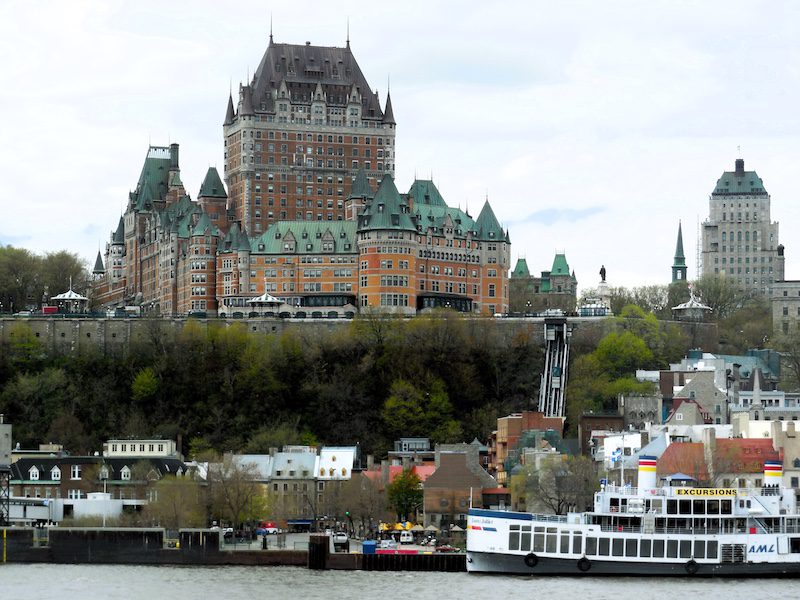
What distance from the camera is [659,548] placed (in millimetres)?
140500

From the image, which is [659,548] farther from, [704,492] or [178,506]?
[178,506]

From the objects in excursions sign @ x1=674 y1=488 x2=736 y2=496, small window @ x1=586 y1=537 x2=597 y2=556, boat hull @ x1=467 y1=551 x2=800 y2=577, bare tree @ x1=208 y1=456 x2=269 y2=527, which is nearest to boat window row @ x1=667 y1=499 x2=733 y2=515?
excursions sign @ x1=674 y1=488 x2=736 y2=496

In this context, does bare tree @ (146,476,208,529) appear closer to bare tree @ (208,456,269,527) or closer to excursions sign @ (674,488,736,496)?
bare tree @ (208,456,269,527)

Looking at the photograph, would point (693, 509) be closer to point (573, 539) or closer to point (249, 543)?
point (573, 539)

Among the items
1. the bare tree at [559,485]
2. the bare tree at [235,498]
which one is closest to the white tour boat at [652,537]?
the bare tree at [559,485]

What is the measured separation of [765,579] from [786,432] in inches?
1254

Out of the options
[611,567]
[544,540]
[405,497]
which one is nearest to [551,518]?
[544,540]

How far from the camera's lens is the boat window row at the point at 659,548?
140 meters

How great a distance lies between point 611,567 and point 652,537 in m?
3.25

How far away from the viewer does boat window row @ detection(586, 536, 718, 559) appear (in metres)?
140

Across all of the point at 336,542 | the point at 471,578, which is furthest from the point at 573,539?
the point at 336,542

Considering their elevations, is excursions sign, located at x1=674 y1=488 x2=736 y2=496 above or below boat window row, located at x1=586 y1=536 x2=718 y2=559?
above

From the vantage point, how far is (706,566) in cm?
14000

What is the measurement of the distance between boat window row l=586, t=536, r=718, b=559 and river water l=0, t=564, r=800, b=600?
1798 mm
